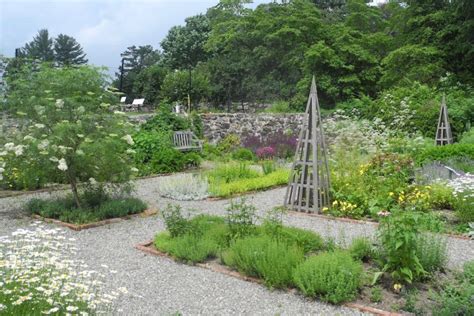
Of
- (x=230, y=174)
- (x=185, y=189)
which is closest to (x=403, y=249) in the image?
(x=185, y=189)

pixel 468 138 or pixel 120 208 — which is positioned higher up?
pixel 468 138

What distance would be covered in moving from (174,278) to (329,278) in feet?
5.01

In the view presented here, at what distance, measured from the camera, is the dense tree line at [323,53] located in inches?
688

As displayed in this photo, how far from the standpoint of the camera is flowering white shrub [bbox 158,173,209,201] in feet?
29.5

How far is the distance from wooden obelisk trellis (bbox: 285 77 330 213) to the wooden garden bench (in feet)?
→ 21.5

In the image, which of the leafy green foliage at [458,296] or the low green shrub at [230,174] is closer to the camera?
the leafy green foliage at [458,296]

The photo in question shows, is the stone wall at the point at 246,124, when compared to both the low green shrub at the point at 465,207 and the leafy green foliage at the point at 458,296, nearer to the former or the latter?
the low green shrub at the point at 465,207

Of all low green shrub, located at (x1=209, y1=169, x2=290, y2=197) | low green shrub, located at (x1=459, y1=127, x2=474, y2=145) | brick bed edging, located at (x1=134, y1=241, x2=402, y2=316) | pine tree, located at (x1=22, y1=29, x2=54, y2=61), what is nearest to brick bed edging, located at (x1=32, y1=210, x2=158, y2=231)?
brick bed edging, located at (x1=134, y1=241, x2=402, y2=316)

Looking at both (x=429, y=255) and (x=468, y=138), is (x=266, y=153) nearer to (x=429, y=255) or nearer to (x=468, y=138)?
(x=468, y=138)

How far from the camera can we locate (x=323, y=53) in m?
19.9

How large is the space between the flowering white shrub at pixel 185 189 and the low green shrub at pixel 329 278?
189 inches

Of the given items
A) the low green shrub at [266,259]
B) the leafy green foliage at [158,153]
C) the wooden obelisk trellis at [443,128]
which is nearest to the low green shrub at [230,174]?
the leafy green foliage at [158,153]

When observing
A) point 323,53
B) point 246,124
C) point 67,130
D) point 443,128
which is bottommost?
point 443,128

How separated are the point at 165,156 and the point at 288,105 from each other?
341 inches
